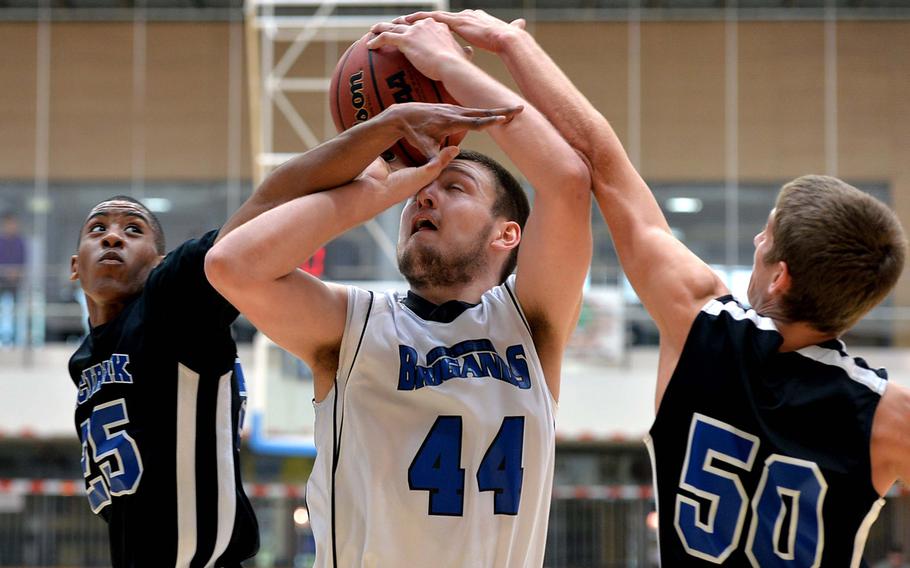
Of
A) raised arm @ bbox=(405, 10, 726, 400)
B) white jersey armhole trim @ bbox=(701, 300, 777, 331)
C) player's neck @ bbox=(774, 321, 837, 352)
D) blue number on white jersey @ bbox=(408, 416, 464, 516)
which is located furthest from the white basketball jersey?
player's neck @ bbox=(774, 321, 837, 352)

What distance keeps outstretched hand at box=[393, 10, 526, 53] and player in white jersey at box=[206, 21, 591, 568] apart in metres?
0.07

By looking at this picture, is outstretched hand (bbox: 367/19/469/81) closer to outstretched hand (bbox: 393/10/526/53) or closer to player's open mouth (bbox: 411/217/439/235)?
outstretched hand (bbox: 393/10/526/53)

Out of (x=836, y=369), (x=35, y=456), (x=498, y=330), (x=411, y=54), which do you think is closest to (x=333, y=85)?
(x=411, y=54)

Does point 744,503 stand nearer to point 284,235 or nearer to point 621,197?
point 621,197

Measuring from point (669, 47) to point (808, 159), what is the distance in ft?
8.01

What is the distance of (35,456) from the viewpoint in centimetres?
1430

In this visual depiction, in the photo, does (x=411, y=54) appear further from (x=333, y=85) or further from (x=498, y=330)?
(x=498, y=330)

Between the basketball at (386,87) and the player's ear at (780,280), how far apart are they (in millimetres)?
960

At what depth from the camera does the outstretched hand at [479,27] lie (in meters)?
2.95

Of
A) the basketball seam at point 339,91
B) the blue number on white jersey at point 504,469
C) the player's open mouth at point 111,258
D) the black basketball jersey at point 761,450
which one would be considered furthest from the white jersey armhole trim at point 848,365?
the player's open mouth at point 111,258

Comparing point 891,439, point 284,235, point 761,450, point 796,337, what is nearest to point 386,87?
point 284,235

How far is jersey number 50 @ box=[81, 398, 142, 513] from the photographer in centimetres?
320

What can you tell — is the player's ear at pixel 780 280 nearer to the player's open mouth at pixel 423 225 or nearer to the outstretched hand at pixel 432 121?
the outstretched hand at pixel 432 121

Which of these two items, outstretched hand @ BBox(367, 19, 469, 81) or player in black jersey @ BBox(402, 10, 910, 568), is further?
outstretched hand @ BBox(367, 19, 469, 81)
